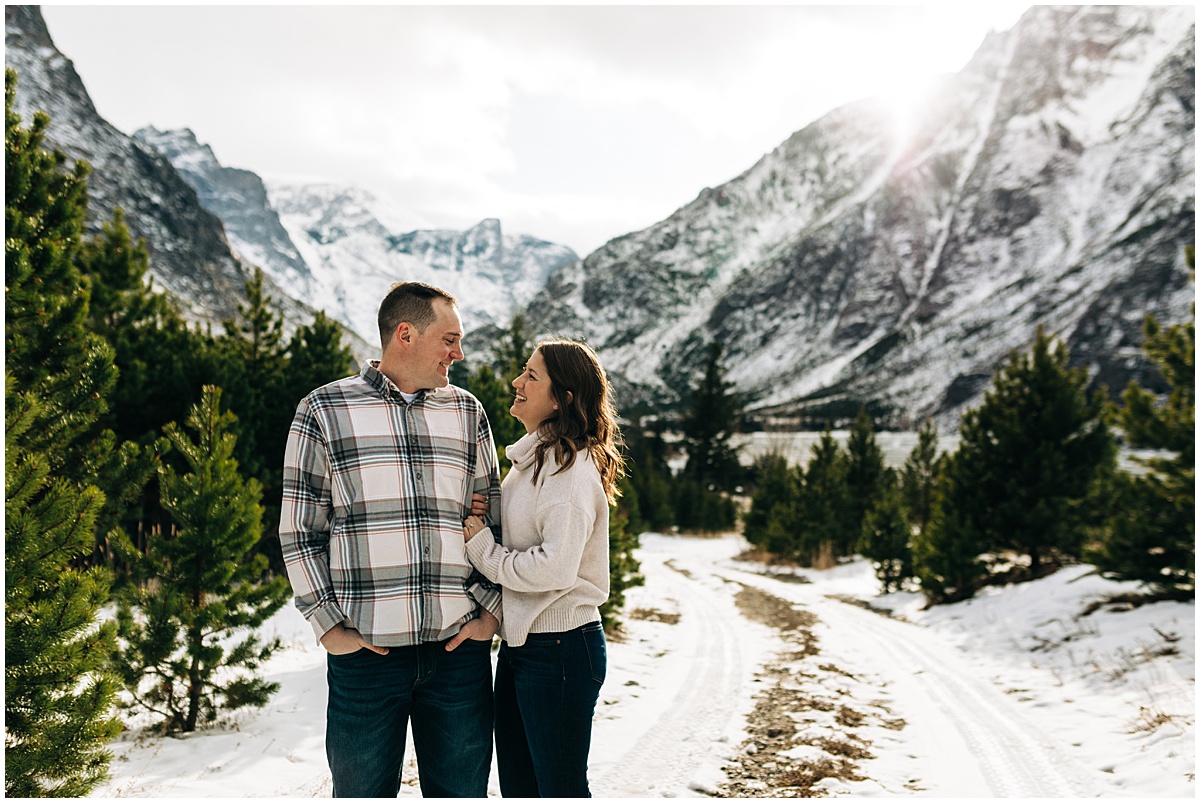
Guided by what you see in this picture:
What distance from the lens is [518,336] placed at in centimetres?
2720

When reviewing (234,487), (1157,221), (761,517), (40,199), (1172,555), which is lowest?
(761,517)

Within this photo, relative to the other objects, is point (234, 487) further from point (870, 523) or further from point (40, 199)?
point (870, 523)

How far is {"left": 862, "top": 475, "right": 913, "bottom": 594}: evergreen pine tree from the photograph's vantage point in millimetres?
14875

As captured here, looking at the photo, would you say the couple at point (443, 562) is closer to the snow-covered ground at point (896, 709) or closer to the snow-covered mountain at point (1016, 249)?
the snow-covered ground at point (896, 709)

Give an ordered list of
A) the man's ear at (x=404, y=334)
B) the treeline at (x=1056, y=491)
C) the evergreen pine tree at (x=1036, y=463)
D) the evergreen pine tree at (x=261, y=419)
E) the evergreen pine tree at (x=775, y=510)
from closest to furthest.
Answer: the man's ear at (x=404, y=334)
the treeline at (x=1056, y=491)
the evergreen pine tree at (x=261, y=419)
the evergreen pine tree at (x=1036, y=463)
the evergreen pine tree at (x=775, y=510)

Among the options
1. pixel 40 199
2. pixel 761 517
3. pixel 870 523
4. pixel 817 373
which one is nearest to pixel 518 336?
pixel 761 517

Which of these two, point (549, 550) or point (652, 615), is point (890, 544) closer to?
point (652, 615)

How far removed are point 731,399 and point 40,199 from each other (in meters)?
47.7

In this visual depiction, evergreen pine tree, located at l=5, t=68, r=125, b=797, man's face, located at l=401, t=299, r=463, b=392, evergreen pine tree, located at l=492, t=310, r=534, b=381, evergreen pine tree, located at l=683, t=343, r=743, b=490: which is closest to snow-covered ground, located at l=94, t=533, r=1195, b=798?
evergreen pine tree, located at l=5, t=68, r=125, b=797

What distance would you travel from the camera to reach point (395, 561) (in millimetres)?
2473

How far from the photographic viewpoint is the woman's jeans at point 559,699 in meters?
2.55

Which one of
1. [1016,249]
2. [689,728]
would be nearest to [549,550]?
[689,728]

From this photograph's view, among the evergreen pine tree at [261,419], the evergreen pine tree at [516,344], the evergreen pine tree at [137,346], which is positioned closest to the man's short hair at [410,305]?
the evergreen pine tree at [261,419]

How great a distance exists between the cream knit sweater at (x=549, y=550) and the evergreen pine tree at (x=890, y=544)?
549 inches
